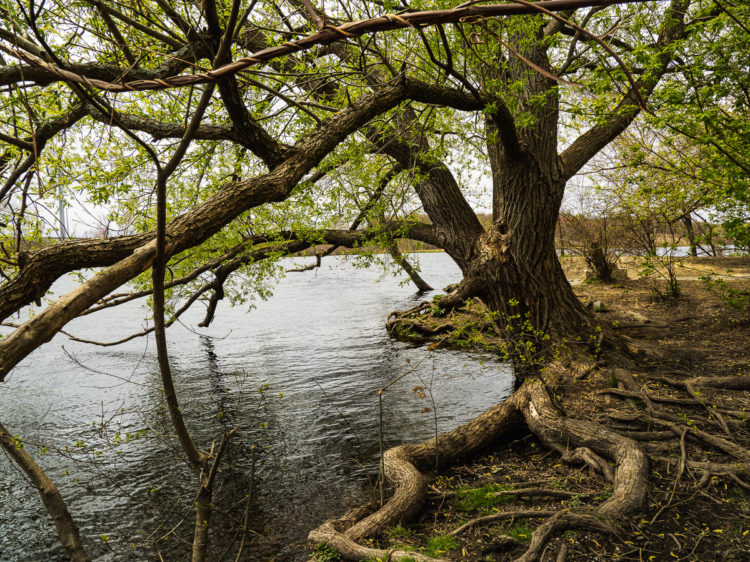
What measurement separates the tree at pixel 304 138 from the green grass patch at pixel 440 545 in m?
0.70

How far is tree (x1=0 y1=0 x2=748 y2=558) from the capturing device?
2709 millimetres

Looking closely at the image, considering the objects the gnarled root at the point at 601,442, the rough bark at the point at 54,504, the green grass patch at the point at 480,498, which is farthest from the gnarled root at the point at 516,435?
the rough bark at the point at 54,504

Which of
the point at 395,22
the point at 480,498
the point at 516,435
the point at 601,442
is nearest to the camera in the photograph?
the point at 395,22

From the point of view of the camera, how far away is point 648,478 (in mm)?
5422

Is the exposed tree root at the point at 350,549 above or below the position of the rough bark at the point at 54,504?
below

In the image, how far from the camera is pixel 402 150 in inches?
391

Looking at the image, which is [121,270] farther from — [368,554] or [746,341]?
[746,341]

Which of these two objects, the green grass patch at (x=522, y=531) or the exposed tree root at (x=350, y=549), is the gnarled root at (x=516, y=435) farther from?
the green grass patch at (x=522, y=531)

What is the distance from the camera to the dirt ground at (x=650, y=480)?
442cm

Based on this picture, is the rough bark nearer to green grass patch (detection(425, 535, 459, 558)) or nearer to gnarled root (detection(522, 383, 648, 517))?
green grass patch (detection(425, 535, 459, 558))

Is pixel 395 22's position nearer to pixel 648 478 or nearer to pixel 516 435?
pixel 648 478

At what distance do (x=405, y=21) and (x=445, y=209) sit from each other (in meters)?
9.20

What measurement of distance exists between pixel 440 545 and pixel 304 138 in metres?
4.44

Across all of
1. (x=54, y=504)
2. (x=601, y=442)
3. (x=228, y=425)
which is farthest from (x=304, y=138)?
(x=228, y=425)
